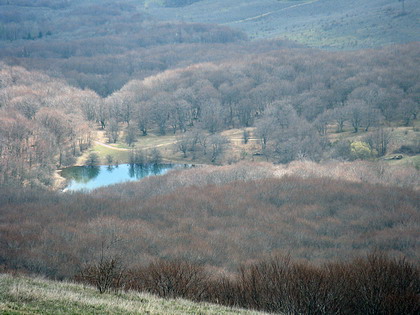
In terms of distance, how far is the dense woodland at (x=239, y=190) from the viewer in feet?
114

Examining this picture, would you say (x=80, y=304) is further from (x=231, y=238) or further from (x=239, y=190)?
(x=239, y=190)

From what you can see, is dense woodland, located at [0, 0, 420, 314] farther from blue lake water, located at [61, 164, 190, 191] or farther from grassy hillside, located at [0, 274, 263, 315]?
grassy hillside, located at [0, 274, 263, 315]

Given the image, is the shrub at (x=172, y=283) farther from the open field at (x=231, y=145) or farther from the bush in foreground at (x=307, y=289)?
the open field at (x=231, y=145)

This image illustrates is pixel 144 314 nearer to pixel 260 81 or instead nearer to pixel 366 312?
pixel 366 312

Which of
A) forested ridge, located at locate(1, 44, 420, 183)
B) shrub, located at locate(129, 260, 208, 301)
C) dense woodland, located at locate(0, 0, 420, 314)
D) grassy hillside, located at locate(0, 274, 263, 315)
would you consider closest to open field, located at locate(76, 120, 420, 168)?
dense woodland, located at locate(0, 0, 420, 314)

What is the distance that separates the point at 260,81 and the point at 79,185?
89.0 meters

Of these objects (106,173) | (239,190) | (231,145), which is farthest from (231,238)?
(231,145)

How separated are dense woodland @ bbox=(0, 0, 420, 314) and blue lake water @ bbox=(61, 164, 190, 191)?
230 centimetres

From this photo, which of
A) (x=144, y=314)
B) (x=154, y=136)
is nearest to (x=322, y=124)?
(x=154, y=136)

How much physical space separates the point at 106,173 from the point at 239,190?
35.0 m

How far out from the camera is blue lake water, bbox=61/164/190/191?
9600 cm

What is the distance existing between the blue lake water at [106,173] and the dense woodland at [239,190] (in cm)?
230

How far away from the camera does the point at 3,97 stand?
144 metres

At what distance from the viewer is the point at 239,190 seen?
78.7m
